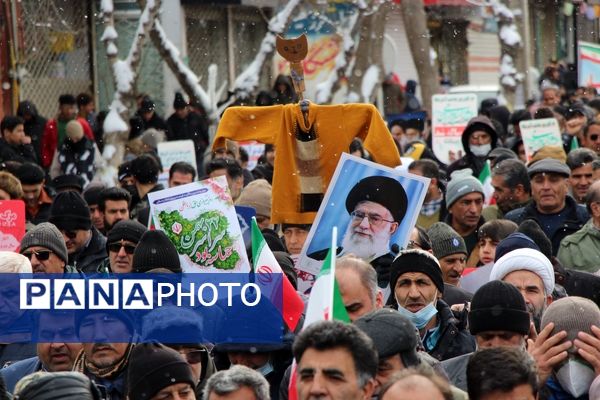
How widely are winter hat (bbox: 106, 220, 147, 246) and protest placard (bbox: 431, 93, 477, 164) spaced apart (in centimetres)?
746

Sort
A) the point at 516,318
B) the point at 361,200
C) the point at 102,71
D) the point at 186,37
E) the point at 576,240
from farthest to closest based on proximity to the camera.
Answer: the point at 186,37 < the point at 102,71 < the point at 576,240 < the point at 361,200 < the point at 516,318

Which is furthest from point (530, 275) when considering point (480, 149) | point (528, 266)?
point (480, 149)

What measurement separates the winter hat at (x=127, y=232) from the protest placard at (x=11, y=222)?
87cm

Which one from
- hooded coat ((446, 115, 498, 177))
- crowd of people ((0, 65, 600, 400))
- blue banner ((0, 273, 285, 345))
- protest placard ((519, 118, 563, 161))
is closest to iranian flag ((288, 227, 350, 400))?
crowd of people ((0, 65, 600, 400))

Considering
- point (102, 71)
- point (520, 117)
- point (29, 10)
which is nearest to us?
point (520, 117)

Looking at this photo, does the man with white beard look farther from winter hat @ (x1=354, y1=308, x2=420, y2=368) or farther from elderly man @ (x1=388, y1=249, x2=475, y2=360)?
winter hat @ (x1=354, y1=308, x2=420, y2=368)

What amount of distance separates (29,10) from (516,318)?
16.4 m

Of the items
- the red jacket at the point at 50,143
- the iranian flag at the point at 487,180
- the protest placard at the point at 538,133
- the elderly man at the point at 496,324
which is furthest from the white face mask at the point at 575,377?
the red jacket at the point at 50,143

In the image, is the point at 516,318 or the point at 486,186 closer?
the point at 516,318

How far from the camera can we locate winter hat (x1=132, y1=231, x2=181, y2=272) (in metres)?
7.97

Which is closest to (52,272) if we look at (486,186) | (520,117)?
(486,186)

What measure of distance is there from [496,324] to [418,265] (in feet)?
2.86

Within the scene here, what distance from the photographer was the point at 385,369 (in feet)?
19.4

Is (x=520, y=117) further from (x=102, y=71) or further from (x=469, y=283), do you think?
(x=102, y=71)
